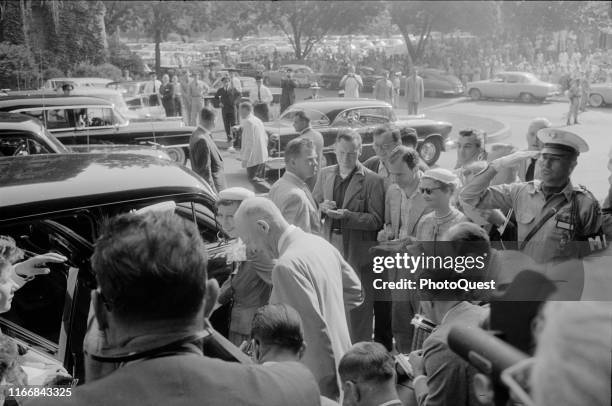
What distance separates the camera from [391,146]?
6.10 metres

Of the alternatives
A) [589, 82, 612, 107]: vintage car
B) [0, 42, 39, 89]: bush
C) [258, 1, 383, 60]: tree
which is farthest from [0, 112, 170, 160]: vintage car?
[258, 1, 383, 60]: tree

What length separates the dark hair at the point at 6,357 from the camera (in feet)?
8.96

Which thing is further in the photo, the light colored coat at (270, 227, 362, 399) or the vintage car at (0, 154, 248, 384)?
the vintage car at (0, 154, 248, 384)

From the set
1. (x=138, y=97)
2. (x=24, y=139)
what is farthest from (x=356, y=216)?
(x=138, y=97)

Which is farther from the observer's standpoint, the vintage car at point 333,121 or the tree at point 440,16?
the tree at point 440,16

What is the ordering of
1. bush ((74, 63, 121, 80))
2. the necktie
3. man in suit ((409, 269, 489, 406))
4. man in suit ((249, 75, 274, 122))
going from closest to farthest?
1. man in suit ((409, 269, 489, 406))
2. the necktie
3. man in suit ((249, 75, 274, 122))
4. bush ((74, 63, 121, 80))

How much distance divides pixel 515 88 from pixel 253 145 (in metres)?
20.2

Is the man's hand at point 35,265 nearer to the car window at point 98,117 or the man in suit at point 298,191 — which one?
the man in suit at point 298,191

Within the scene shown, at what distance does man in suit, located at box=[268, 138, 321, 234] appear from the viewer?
15.9ft

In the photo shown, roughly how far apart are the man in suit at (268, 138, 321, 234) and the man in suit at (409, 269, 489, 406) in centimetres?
184

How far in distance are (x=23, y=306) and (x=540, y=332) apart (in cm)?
356

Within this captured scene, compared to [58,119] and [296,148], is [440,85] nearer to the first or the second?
[58,119]

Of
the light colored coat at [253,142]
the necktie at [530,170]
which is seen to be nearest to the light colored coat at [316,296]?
the necktie at [530,170]

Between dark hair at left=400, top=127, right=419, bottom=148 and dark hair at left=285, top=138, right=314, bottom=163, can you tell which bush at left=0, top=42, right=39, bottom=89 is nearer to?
dark hair at left=400, top=127, right=419, bottom=148
